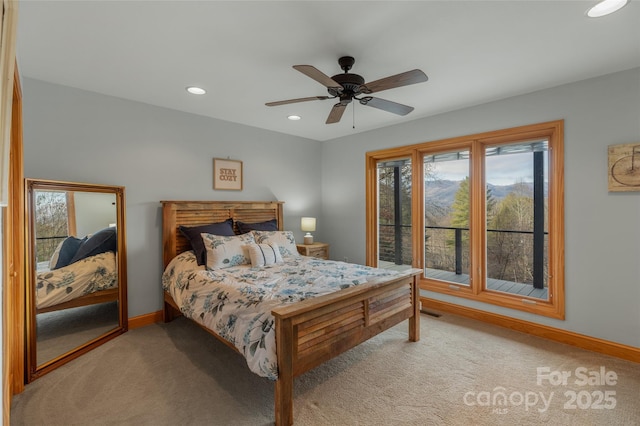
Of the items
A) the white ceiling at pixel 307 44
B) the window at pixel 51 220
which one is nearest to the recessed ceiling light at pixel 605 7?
the white ceiling at pixel 307 44

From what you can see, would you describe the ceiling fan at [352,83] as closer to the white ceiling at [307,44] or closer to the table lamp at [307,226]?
the white ceiling at [307,44]

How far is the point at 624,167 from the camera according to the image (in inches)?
100

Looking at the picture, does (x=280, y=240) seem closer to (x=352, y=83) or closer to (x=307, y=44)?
(x=352, y=83)

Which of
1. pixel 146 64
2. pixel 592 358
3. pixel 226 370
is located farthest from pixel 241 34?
pixel 592 358

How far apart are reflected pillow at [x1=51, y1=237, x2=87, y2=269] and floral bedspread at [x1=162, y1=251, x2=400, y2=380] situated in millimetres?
861

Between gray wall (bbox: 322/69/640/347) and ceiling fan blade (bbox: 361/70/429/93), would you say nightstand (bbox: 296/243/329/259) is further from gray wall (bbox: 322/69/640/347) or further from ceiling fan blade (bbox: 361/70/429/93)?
ceiling fan blade (bbox: 361/70/429/93)

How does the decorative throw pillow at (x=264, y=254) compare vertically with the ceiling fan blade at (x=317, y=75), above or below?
below

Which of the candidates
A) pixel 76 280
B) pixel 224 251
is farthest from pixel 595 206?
pixel 76 280

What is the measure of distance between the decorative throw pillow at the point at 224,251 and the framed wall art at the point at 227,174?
967 millimetres

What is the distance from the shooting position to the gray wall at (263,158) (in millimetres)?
2602

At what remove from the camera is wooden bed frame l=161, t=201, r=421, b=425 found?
178 cm

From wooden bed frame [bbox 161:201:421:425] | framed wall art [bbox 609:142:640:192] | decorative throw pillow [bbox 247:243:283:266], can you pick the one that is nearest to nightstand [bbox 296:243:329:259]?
decorative throw pillow [bbox 247:243:283:266]

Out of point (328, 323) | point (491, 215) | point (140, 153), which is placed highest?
point (140, 153)

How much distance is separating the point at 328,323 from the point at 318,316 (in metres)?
0.13
